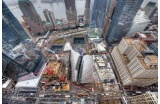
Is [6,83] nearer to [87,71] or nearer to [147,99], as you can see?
[87,71]

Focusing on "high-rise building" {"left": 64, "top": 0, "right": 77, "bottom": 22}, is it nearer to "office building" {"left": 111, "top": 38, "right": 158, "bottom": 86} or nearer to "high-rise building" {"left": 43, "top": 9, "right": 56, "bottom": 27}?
"high-rise building" {"left": 43, "top": 9, "right": 56, "bottom": 27}

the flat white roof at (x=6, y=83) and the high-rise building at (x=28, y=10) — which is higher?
the high-rise building at (x=28, y=10)

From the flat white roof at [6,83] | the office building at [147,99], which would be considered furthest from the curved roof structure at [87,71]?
the flat white roof at [6,83]

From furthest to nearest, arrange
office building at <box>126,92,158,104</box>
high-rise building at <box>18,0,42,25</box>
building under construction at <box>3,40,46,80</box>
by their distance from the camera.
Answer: high-rise building at <box>18,0,42,25</box> < building under construction at <box>3,40,46,80</box> < office building at <box>126,92,158,104</box>

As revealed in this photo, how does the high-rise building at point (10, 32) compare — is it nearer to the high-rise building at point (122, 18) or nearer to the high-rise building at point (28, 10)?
the high-rise building at point (28, 10)

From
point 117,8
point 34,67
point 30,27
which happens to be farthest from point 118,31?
point 30,27

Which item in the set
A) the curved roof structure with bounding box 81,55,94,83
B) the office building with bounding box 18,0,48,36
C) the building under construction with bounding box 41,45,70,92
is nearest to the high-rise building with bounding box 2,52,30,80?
the building under construction with bounding box 41,45,70,92

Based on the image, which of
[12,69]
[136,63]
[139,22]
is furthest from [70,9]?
[136,63]
